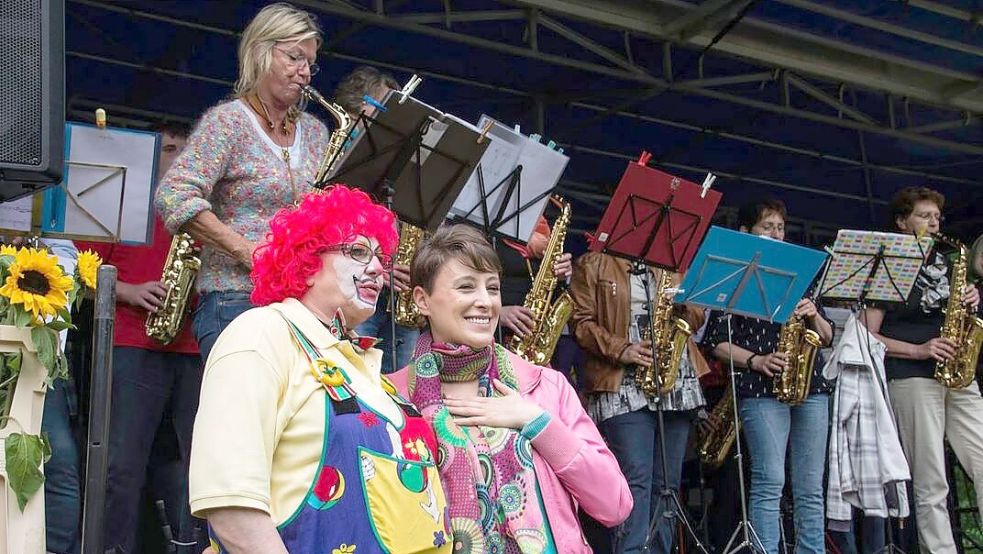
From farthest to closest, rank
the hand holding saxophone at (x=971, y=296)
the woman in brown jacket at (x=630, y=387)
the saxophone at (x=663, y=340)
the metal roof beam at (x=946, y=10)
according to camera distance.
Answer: the metal roof beam at (x=946, y=10), the hand holding saxophone at (x=971, y=296), the saxophone at (x=663, y=340), the woman in brown jacket at (x=630, y=387)

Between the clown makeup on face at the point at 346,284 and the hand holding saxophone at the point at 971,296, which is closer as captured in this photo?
the clown makeup on face at the point at 346,284

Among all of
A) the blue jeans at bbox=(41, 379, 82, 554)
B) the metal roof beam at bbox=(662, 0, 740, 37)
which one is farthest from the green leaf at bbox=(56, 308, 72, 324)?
the metal roof beam at bbox=(662, 0, 740, 37)

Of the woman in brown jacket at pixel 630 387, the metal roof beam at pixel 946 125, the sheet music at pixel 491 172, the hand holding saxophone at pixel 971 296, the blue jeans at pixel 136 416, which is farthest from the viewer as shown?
the metal roof beam at pixel 946 125

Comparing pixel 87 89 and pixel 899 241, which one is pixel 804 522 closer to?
pixel 899 241

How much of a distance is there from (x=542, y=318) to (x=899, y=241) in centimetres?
206

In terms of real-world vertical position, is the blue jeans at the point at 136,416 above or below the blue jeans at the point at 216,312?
below

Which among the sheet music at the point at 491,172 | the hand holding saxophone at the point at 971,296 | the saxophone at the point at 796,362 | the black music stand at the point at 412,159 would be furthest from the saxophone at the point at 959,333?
the black music stand at the point at 412,159

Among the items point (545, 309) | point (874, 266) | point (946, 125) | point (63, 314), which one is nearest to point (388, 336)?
point (545, 309)

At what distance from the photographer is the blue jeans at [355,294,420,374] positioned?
15.8 ft

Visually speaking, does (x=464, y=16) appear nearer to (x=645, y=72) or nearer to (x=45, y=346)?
(x=645, y=72)

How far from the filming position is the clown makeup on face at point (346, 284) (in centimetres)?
292

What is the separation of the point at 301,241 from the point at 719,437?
4730 mm

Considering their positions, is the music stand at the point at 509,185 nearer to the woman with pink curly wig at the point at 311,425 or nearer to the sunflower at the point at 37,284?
the sunflower at the point at 37,284

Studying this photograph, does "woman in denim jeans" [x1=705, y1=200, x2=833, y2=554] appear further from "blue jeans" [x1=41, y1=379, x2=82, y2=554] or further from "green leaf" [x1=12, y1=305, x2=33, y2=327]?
"green leaf" [x1=12, y1=305, x2=33, y2=327]
